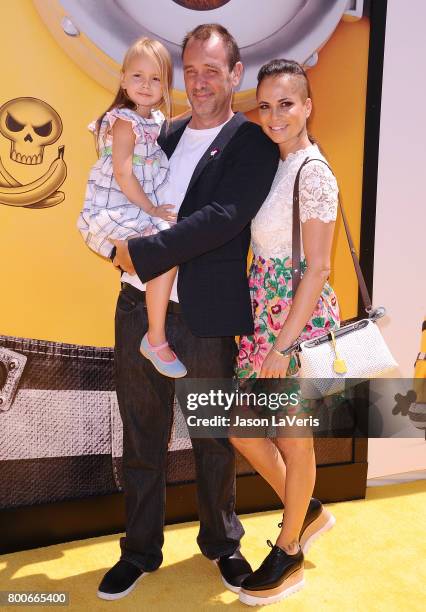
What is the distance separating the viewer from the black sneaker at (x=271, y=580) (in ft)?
7.49

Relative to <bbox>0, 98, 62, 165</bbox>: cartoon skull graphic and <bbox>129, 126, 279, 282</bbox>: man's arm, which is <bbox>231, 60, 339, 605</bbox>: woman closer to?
<bbox>129, 126, 279, 282</bbox>: man's arm

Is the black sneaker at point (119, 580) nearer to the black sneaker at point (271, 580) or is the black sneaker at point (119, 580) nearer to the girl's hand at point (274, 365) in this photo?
the black sneaker at point (271, 580)

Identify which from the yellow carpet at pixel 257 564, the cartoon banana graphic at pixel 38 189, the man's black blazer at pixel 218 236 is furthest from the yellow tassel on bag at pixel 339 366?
the cartoon banana graphic at pixel 38 189

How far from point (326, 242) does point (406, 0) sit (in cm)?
165

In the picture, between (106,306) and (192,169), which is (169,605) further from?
(192,169)

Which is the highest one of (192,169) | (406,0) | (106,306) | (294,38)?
(406,0)

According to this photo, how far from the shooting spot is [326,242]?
2.04 metres

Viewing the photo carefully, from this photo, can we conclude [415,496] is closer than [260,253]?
No

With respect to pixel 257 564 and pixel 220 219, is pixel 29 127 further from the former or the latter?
pixel 257 564

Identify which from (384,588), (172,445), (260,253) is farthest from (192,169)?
(384,588)

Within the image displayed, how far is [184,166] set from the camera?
7.31ft

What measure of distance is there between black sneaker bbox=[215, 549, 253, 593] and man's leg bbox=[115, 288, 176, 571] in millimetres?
237

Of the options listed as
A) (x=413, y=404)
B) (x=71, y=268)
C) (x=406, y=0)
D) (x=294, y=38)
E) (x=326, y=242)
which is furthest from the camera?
(x=413, y=404)

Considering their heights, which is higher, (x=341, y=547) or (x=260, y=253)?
(x=260, y=253)
